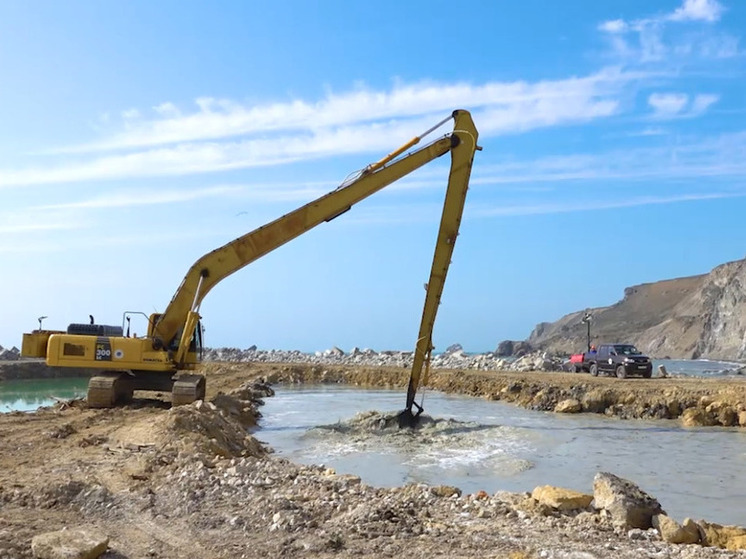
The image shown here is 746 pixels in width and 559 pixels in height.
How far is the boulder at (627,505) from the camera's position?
7664 millimetres

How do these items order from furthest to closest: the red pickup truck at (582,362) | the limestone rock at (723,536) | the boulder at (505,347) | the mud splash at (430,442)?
the boulder at (505,347), the red pickup truck at (582,362), the mud splash at (430,442), the limestone rock at (723,536)

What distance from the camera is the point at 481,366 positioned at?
144ft

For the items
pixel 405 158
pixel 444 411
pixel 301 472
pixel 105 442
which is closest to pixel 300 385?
pixel 444 411

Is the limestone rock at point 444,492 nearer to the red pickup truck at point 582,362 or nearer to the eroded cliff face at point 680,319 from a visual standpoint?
the red pickup truck at point 582,362

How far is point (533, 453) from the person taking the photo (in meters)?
14.9

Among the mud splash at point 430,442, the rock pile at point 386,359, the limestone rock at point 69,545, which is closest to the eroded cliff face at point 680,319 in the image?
the rock pile at point 386,359

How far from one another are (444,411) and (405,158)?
9962 mm

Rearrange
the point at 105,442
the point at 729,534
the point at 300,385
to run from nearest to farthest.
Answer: the point at 729,534, the point at 105,442, the point at 300,385

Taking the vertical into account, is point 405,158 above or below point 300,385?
above

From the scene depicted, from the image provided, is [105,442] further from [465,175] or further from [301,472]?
[465,175]

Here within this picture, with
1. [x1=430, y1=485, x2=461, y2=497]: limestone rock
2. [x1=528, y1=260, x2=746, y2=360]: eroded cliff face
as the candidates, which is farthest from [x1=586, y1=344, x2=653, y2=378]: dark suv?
[x1=528, y1=260, x2=746, y2=360]: eroded cliff face

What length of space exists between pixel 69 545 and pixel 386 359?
153ft

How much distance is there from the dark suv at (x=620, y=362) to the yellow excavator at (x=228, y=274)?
15313mm

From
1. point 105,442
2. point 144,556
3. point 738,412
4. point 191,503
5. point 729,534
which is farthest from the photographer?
point 738,412
